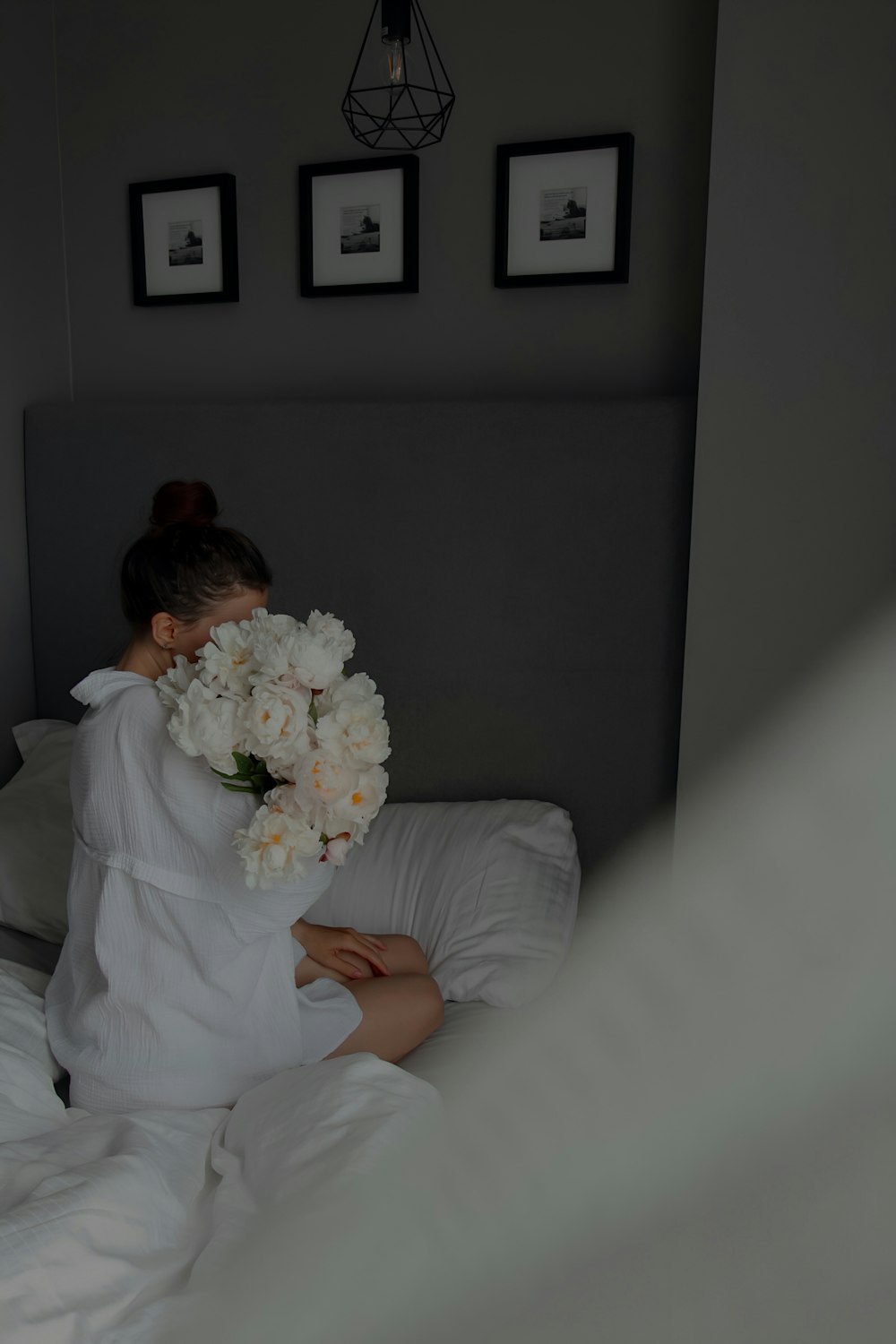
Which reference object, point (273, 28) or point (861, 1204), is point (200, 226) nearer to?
point (273, 28)

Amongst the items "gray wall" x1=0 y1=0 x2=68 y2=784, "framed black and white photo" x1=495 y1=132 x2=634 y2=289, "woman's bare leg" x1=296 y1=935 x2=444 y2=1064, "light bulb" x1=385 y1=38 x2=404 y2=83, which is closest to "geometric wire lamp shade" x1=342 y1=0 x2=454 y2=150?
"framed black and white photo" x1=495 y1=132 x2=634 y2=289

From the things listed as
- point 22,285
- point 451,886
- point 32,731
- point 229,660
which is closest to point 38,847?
point 32,731

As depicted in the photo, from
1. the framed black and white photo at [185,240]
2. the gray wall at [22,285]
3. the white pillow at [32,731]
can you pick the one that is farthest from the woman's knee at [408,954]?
the framed black and white photo at [185,240]

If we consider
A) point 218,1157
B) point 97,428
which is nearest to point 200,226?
point 97,428

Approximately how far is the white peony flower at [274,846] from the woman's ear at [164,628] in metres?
0.37

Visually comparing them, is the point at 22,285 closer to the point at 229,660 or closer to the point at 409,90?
the point at 409,90

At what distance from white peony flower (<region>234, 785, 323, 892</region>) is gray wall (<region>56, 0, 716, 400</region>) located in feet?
4.08

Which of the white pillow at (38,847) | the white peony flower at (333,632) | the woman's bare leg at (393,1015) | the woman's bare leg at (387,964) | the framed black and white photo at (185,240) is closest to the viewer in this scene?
the white peony flower at (333,632)

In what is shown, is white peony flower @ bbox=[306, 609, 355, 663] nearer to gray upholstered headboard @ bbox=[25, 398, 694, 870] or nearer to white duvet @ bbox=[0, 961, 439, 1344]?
white duvet @ bbox=[0, 961, 439, 1344]

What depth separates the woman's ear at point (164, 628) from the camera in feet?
5.27

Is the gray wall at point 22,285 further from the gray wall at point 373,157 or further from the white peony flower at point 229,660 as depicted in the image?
the white peony flower at point 229,660

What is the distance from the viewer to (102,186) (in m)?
2.62

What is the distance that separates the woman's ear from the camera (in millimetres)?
1607

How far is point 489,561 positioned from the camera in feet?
7.23
